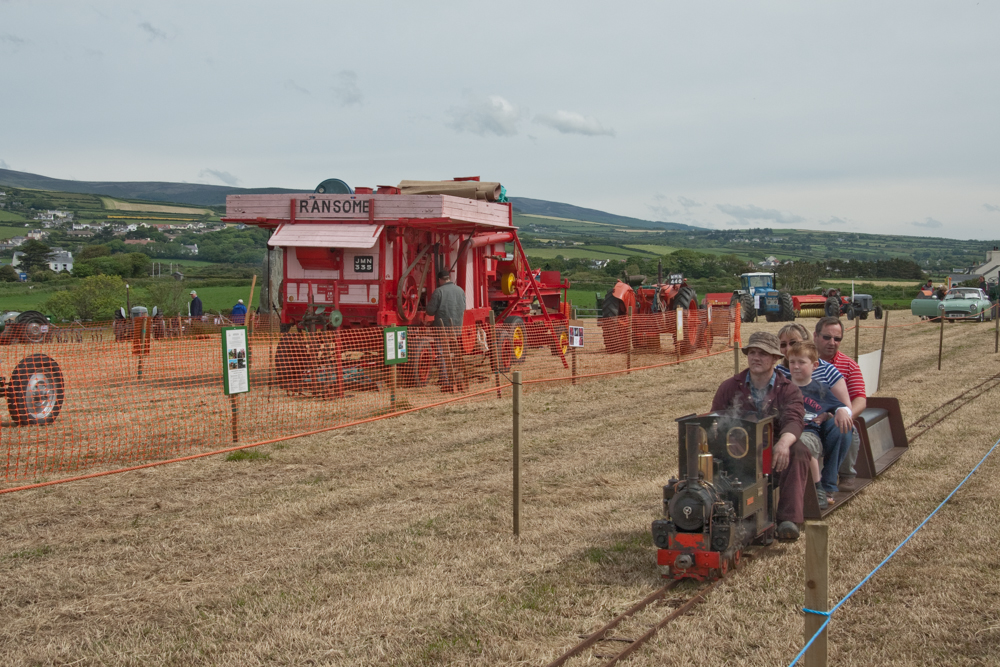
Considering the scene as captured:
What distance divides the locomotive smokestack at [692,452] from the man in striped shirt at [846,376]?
2342 mm

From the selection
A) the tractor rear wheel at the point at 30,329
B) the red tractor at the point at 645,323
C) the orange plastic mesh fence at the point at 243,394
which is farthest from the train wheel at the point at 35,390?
the red tractor at the point at 645,323

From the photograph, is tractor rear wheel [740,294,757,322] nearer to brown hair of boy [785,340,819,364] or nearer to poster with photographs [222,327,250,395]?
poster with photographs [222,327,250,395]

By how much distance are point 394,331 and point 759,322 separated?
23.8 meters

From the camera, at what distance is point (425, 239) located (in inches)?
551

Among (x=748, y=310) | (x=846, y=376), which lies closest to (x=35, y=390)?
(x=846, y=376)

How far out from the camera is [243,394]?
39.8ft

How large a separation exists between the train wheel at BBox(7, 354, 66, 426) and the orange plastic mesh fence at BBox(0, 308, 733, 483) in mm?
21

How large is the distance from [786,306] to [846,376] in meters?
25.7

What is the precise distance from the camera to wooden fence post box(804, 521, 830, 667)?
126 inches

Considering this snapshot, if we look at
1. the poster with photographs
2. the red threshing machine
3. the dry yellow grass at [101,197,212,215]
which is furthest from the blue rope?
the dry yellow grass at [101,197,212,215]

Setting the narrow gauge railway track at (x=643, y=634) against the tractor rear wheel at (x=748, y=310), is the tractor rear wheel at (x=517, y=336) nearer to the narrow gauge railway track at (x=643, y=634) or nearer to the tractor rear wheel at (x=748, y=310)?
the narrow gauge railway track at (x=643, y=634)

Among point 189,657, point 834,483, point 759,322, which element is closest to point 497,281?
point 834,483

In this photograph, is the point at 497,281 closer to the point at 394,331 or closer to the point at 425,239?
the point at 425,239

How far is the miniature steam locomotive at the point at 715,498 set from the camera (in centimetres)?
509
